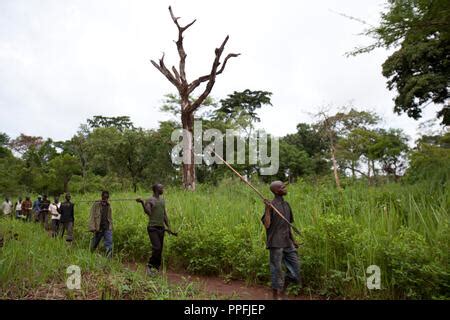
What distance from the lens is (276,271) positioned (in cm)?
534

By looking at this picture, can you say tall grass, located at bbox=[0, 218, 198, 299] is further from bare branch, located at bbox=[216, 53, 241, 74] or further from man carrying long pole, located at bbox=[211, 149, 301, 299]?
bare branch, located at bbox=[216, 53, 241, 74]

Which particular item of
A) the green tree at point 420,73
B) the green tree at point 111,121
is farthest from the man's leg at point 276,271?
the green tree at point 111,121

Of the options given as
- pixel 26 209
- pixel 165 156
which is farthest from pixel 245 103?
pixel 26 209

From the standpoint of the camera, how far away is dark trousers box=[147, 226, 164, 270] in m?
6.98

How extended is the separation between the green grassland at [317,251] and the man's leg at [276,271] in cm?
70

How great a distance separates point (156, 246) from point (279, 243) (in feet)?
8.75

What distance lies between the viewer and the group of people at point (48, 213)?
11.2 meters

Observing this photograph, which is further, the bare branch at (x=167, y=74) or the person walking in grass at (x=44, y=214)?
the bare branch at (x=167, y=74)

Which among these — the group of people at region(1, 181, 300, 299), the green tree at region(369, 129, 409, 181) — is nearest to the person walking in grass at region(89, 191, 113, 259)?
the group of people at region(1, 181, 300, 299)

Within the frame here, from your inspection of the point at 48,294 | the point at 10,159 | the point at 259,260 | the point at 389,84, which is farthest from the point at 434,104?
the point at 10,159

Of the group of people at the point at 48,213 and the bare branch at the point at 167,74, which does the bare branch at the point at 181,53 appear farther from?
the group of people at the point at 48,213

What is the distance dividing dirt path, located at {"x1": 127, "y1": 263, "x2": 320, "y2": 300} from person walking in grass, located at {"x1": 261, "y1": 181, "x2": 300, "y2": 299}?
0.37 m
